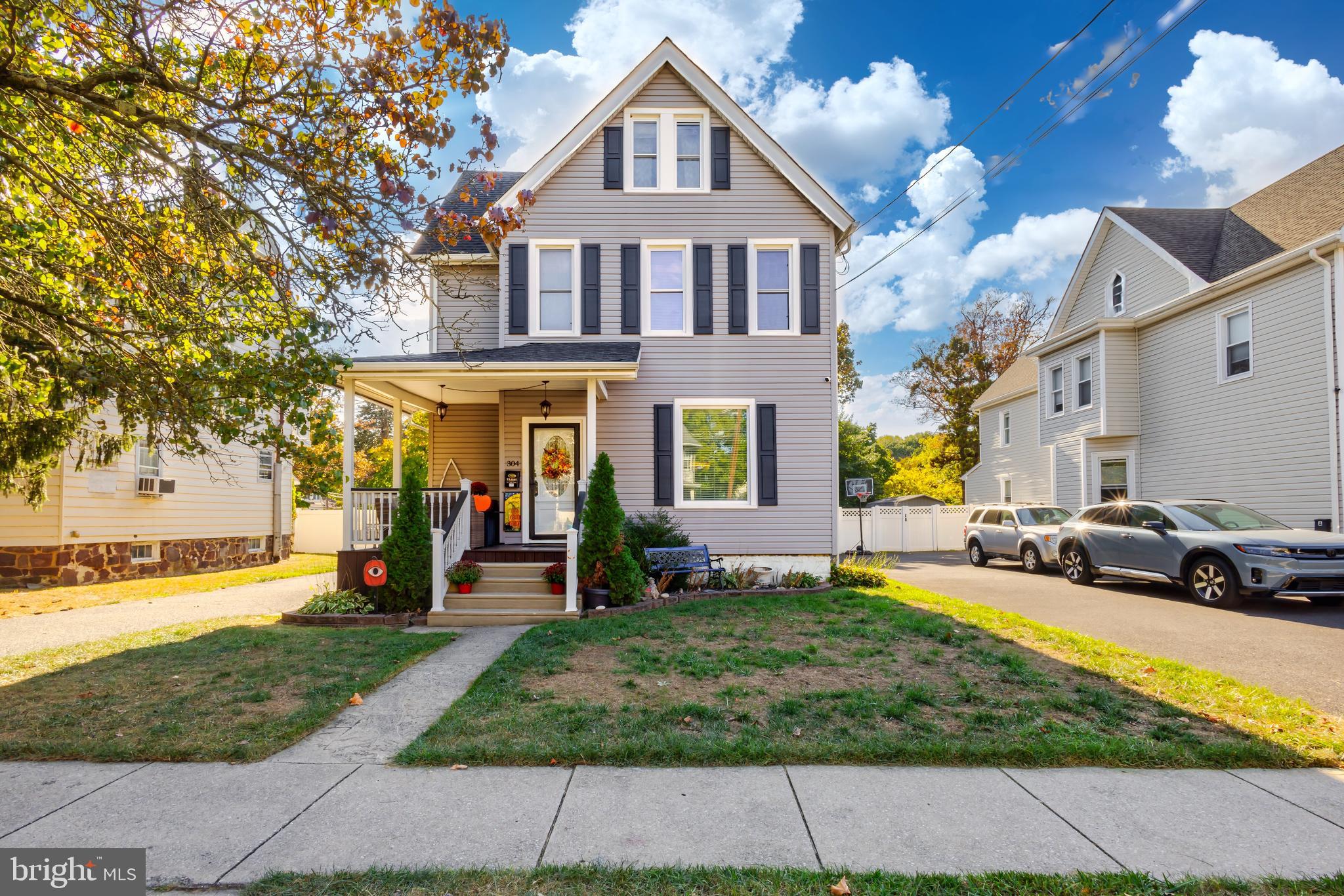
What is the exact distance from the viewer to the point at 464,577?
924 cm

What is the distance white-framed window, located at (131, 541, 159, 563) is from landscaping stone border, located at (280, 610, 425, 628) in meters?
7.58

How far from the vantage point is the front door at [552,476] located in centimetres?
1196

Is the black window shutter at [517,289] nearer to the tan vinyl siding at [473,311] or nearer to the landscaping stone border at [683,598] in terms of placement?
the tan vinyl siding at [473,311]

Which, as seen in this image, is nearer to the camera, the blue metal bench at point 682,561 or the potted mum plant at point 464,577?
the potted mum plant at point 464,577

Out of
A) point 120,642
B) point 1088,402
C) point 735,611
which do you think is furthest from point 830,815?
point 1088,402

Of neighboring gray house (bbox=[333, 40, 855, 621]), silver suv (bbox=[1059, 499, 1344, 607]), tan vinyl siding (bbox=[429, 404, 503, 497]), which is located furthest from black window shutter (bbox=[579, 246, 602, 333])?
silver suv (bbox=[1059, 499, 1344, 607])

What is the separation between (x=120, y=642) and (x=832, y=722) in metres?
7.52

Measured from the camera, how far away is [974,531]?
17.1 m

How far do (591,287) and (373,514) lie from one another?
17.1 ft

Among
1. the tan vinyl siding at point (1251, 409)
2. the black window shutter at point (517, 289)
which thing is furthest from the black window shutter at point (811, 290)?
the tan vinyl siding at point (1251, 409)

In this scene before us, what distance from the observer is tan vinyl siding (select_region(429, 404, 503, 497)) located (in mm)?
12828

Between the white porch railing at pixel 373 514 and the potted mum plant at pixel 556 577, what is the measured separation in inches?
62.1

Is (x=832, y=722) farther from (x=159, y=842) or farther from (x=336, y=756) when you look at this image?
(x=159, y=842)

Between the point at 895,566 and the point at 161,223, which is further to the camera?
the point at 895,566
